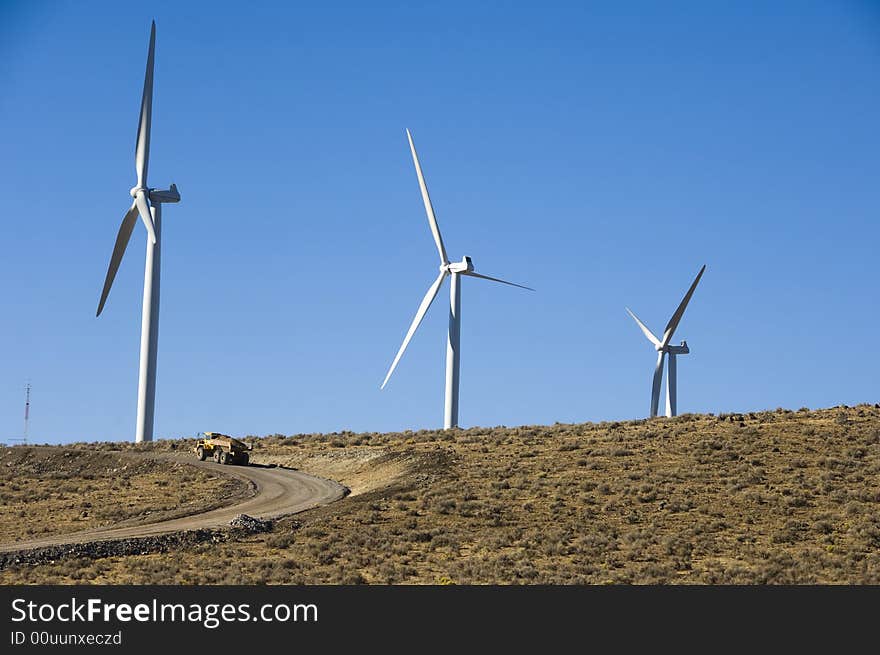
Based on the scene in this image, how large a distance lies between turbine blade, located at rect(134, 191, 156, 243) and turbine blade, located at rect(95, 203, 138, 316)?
73 cm

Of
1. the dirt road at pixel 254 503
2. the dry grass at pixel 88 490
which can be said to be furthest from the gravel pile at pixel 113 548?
the dry grass at pixel 88 490

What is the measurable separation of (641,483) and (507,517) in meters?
9.70

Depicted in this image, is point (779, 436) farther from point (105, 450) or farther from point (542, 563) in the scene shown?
point (105, 450)

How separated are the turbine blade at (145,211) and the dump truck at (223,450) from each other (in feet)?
58.5

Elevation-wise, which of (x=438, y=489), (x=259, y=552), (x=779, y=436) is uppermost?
(x=779, y=436)

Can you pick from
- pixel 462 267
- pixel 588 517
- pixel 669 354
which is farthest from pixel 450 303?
pixel 588 517

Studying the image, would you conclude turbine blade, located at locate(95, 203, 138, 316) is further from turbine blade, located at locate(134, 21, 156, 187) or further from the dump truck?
the dump truck

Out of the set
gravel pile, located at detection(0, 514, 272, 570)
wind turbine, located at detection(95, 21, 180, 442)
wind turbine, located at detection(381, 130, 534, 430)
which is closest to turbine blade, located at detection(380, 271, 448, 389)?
wind turbine, located at detection(381, 130, 534, 430)

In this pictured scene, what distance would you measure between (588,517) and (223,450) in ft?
110

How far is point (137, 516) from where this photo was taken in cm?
5581

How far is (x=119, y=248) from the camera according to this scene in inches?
3450

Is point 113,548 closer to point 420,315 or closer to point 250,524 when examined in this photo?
point 250,524

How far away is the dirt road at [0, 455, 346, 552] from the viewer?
48.3 meters
